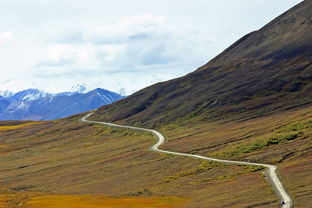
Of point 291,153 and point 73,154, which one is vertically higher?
point 73,154

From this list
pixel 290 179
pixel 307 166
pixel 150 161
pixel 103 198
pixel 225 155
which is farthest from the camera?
pixel 150 161

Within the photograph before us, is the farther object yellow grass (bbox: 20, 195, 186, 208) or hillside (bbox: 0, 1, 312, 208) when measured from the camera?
yellow grass (bbox: 20, 195, 186, 208)

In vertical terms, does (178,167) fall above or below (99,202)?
below

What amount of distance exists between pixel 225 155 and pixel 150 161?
19.8m

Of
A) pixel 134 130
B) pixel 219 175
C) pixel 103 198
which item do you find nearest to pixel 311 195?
pixel 219 175

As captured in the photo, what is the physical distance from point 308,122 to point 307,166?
176 feet

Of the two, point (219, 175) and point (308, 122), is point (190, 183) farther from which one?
point (308, 122)

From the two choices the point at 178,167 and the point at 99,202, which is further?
the point at 178,167

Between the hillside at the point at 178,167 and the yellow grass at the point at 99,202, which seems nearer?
the hillside at the point at 178,167

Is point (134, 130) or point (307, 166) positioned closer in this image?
point (307, 166)

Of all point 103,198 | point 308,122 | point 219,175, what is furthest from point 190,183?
point 308,122

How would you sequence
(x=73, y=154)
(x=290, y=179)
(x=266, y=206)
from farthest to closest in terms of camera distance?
(x=73, y=154)
(x=290, y=179)
(x=266, y=206)

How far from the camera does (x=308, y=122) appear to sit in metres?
127

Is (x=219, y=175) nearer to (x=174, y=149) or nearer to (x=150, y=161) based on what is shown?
(x=150, y=161)
